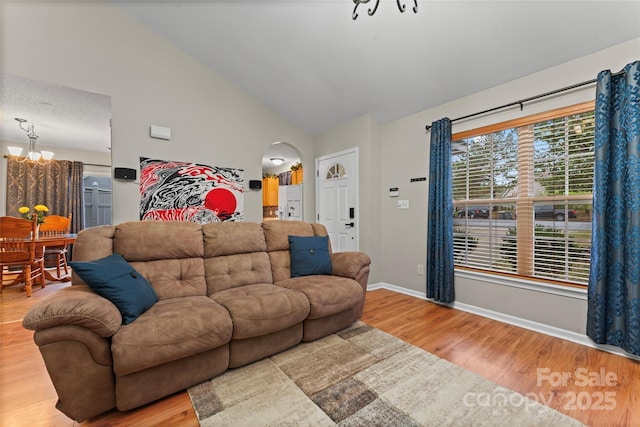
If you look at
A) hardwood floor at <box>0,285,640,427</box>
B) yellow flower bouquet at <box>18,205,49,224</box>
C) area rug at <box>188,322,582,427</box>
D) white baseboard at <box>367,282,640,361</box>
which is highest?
yellow flower bouquet at <box>18,205,49,224</box>

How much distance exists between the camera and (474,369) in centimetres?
189

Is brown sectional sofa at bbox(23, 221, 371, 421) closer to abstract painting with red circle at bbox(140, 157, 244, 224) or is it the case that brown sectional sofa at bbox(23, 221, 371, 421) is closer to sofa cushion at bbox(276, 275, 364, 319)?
sofa cushion at bbox(276, 275, 364, 319)

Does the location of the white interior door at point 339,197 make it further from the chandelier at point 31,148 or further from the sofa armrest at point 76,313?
the chandelier at point 31,148

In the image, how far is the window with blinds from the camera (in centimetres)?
233

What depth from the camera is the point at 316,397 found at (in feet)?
5.19

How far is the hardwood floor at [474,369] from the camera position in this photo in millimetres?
1463

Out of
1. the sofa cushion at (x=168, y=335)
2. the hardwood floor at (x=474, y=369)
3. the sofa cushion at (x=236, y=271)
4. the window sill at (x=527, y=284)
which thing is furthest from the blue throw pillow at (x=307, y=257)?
the window sill at (x=527, y=284)

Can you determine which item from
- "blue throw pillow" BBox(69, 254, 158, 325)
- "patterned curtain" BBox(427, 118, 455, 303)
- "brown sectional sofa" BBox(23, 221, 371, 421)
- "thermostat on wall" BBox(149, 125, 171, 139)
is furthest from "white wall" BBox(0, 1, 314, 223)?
"patterned curtain" BBox(427, 118, 455, 303)

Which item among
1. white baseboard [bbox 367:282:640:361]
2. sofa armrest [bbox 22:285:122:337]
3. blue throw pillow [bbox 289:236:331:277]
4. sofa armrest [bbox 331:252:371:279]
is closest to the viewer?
sofa armrest [bbox 22:285:122:337]

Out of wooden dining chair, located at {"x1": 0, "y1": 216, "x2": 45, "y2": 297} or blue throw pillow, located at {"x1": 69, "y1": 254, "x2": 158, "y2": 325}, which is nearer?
blue throw pillow, located at {"x1": 69, "y1": 254, "x2": 158, "y2": 325}

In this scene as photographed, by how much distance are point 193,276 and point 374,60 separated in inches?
114

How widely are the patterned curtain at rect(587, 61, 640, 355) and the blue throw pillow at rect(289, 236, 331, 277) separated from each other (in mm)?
2256

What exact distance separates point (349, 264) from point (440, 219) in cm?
134

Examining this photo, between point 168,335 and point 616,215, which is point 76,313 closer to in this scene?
point 168,335
